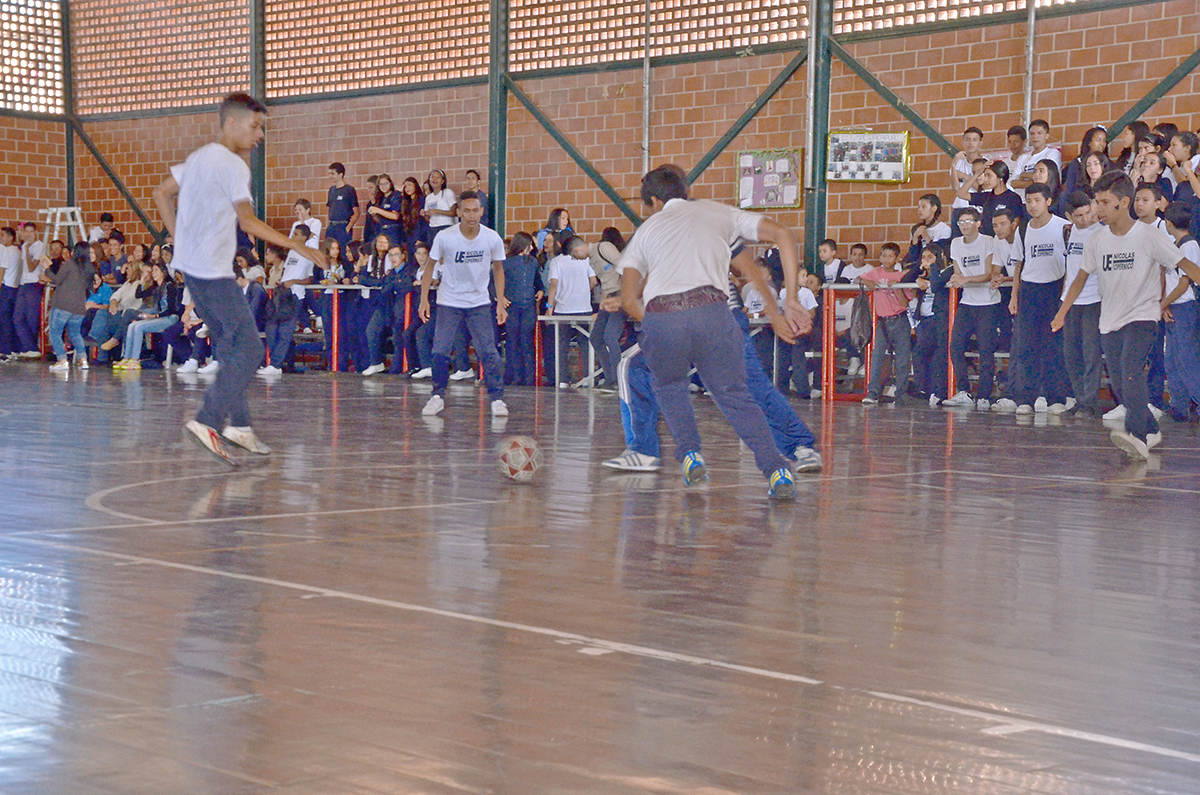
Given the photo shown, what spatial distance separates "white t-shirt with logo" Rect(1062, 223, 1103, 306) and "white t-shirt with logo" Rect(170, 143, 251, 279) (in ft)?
27.3

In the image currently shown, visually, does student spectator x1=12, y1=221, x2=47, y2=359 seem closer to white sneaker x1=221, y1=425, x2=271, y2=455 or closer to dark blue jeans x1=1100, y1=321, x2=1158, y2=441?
white sneaker x1=221, y1=425, x2=271, y2=455

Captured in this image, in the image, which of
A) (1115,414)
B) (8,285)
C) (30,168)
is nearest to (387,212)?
(8,285)

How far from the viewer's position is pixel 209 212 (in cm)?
836

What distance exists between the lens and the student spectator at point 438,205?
2117 centimetres

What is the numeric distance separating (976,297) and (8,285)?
15979 mm

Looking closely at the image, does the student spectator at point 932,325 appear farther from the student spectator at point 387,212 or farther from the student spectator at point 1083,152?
the student spectator at point 387,212

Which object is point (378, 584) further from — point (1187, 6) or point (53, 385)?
point (1187, 6)

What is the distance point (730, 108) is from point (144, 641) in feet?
57.2

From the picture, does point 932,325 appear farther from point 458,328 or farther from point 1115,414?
point 458,328

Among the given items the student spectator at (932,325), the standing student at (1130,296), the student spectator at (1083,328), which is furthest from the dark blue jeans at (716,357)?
the student spectator at (932,325)

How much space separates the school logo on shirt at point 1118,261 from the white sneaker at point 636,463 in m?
3.36

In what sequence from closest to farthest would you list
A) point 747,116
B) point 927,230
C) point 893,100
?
point 927,230 < point 893,100 < point 747,116

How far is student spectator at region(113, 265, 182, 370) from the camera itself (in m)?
22.0

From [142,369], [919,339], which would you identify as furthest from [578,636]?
[142,369]
